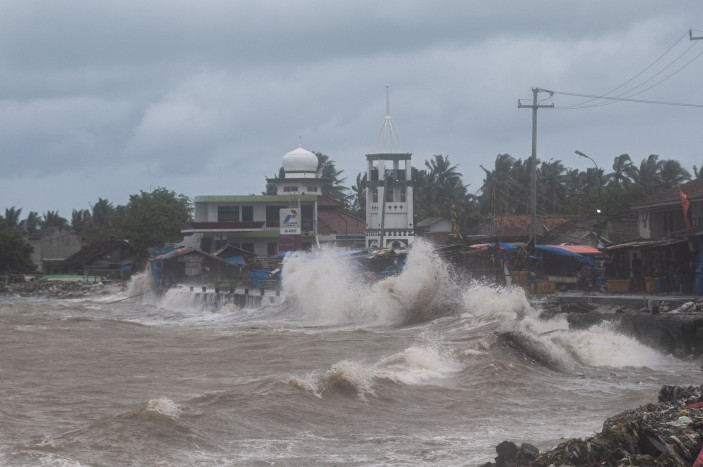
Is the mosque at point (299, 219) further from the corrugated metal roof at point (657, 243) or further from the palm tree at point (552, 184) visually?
the corrugated metal roof at point (657, 243)

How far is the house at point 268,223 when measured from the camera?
6306 centimetres

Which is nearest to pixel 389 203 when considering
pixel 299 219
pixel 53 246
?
pixel 299 219

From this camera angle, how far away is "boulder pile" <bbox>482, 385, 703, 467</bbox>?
7.25 meters

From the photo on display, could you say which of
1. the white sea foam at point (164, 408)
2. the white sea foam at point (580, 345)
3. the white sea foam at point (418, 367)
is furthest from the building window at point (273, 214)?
the white sea foam at point (164, 408)

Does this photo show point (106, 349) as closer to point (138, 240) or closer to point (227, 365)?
point (227, 365)

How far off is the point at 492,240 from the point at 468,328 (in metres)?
11.8

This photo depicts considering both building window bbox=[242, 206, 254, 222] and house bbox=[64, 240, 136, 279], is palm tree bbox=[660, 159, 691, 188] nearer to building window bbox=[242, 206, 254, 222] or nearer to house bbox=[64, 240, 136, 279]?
building window bbox=[242, 206, 254, 222]

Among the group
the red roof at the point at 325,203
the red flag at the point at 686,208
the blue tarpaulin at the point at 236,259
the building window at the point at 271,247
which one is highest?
the red roof at the point at 325,203

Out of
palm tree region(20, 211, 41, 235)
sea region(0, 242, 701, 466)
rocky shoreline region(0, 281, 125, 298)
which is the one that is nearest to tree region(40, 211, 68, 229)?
palm tree region(20, 211, 41, 235)

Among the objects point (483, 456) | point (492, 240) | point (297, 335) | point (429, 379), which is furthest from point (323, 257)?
point (483, 456)

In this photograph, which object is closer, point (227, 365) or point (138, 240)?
point (227, 365)

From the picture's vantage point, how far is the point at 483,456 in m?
9.88

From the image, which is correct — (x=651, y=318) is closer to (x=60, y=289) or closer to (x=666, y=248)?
(x=666, y=248)

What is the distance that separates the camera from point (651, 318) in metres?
19.8
